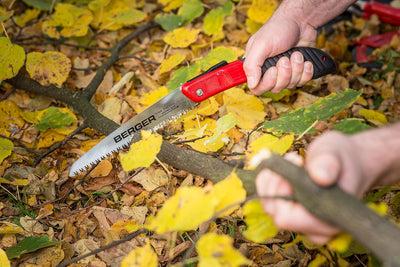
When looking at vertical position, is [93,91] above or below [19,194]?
above

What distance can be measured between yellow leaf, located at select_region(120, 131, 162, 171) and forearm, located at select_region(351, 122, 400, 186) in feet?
2.87

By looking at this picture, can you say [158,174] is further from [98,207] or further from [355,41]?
[355,41]

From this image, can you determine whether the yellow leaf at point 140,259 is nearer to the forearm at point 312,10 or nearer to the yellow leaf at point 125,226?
the yellow leaf at point 125,226

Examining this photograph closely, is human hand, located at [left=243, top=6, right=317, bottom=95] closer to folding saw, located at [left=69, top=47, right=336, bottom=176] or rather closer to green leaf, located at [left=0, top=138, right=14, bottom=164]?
folding saw, located at [left=69, top=47, right=336, bottom=176]

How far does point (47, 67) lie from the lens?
97.1 inches

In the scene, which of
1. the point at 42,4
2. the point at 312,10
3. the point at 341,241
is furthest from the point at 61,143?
the point at 312,10

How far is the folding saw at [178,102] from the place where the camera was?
2.03m

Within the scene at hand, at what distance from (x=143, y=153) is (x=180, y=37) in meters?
1.62

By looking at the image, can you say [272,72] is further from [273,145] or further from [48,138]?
[48,138]

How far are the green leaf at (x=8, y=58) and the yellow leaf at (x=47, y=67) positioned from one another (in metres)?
0.12

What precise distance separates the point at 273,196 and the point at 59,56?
6.97ft

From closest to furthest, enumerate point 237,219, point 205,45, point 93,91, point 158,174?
point 237,219
point 158,174
point 93,91
point 205,45

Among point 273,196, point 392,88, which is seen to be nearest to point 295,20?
point 392,88

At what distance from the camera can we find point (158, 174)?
7.09ft
